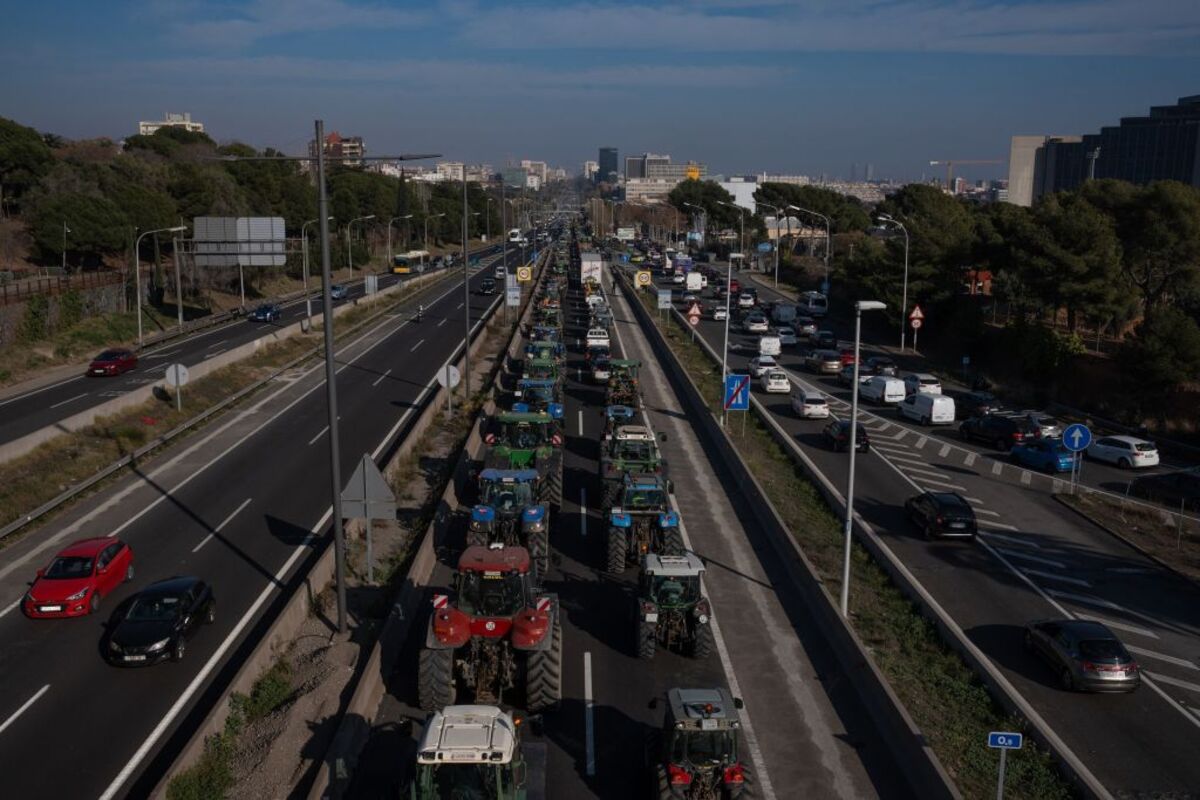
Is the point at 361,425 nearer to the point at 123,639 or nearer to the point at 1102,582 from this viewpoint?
the point at 123,639

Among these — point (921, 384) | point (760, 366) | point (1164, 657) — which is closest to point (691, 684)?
point (1164, 657)

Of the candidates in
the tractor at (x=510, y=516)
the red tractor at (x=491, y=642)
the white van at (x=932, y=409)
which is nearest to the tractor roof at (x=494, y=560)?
the red tractor at (x=491, y=642)

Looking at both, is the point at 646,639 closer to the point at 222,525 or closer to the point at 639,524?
the point at 639,524

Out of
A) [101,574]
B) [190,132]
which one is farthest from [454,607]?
[190,132]

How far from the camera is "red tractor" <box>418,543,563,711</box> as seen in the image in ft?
49.8

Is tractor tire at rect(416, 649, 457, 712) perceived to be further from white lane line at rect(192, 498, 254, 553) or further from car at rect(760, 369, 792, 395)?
car at rect(760, 369, 792, 395)

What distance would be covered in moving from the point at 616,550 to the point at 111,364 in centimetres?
3448

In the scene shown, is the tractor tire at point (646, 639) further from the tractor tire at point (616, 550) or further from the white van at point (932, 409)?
the white van at point (932, 409)

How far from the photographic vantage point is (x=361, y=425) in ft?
123

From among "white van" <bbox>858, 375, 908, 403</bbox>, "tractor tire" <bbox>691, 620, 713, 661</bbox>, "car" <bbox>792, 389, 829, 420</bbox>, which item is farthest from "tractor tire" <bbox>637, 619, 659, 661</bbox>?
"white van" <bbox>858, 375, 908, 403</bbox>

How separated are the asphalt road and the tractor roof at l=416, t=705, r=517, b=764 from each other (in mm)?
28230

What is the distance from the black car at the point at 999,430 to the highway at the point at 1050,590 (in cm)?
78

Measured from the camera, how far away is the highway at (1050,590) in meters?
15.7

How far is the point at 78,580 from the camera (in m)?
20.0
